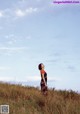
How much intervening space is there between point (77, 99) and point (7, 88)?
291cm

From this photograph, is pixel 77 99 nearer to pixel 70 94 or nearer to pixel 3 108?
pixel 70 94

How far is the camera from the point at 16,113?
1184 cm

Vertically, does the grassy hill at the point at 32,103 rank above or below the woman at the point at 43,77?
below

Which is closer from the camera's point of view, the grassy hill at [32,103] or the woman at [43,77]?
the grassy hill at [32,103]

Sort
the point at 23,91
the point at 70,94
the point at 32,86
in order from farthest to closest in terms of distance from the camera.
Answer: the point at 32,86 → the point at 70,94 → the point at 23,91

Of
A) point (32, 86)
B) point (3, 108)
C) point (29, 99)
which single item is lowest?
point (3, 108)

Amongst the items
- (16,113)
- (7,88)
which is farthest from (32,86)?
(16,113)

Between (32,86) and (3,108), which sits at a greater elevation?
(32,86)

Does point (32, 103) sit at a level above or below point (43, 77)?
below

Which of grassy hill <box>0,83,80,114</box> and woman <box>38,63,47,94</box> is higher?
woman <box>38,63,47,94</box>

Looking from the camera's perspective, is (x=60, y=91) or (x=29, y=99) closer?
(x=29, y=99)

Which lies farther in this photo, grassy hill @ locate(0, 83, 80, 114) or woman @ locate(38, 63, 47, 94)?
woman @ locate(38, 63, 47, 94)

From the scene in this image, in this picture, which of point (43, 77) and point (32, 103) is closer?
point (32, 103)

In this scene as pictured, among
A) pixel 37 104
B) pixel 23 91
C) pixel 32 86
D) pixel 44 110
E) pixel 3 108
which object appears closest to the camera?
pixel 3 108
